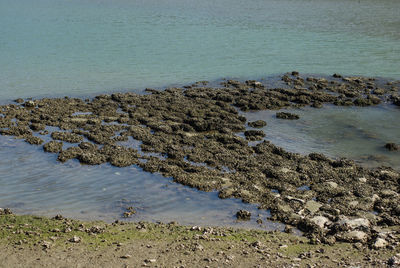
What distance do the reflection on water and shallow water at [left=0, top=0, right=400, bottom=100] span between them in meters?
11.1

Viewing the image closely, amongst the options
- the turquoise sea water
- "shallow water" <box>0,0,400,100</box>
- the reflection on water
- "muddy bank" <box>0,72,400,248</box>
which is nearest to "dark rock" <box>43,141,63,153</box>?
"muddy bank" <box>0,72,400,248</box>

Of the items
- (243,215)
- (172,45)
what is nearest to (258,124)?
(243,215)

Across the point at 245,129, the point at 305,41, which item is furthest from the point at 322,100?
the point at 305,41

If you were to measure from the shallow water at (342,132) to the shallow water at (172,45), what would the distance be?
29.1ft

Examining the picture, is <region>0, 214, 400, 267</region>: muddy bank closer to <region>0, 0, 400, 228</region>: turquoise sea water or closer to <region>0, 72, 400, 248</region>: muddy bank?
<region>0, 72, 400, 248</region>: muddy bank

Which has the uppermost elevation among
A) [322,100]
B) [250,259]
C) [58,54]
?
[58,54]

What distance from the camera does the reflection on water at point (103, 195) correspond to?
1222 cm

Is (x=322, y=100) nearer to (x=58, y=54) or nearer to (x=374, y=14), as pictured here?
(x=58, y=54)

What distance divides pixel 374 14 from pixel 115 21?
135 feet

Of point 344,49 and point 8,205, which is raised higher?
point 344,49

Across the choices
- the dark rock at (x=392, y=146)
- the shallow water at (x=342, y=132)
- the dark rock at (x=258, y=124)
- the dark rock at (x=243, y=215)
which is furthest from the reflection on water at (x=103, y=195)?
the dark rock at (x=392, y=146)

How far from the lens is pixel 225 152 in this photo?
1661 cm

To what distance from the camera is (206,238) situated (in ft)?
34.8

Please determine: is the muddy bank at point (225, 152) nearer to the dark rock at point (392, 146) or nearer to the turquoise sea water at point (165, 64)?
the turquoise sea water at point (165, 64)
